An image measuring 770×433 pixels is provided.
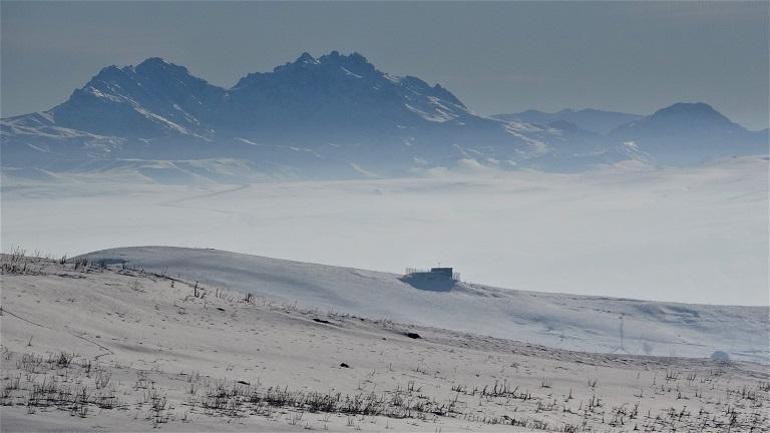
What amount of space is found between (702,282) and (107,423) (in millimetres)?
193204

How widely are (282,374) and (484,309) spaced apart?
37.4 meters

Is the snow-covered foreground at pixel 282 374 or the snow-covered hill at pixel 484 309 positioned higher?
the snow-covered hill at pixel 484 309

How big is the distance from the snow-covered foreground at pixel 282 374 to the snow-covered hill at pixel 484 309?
19779 millimetres

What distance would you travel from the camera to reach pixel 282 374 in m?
16.7

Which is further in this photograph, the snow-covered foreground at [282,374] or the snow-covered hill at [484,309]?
the snow-covered hill at [484,309]

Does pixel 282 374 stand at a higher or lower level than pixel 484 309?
lower

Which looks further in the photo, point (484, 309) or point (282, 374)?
point (484, 309)

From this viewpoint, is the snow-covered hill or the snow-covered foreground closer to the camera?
the snow-covered foreground

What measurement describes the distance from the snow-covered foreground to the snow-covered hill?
19779 millimetres

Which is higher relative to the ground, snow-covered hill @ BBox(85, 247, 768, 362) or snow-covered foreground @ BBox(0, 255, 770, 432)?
snow-covered hill @ BBox(85, 247, 768, 362)

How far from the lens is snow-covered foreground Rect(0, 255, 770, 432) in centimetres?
1191

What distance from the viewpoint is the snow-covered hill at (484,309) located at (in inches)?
1855

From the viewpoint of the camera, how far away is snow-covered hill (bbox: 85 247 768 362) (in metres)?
47.1

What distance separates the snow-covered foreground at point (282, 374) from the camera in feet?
39.1
